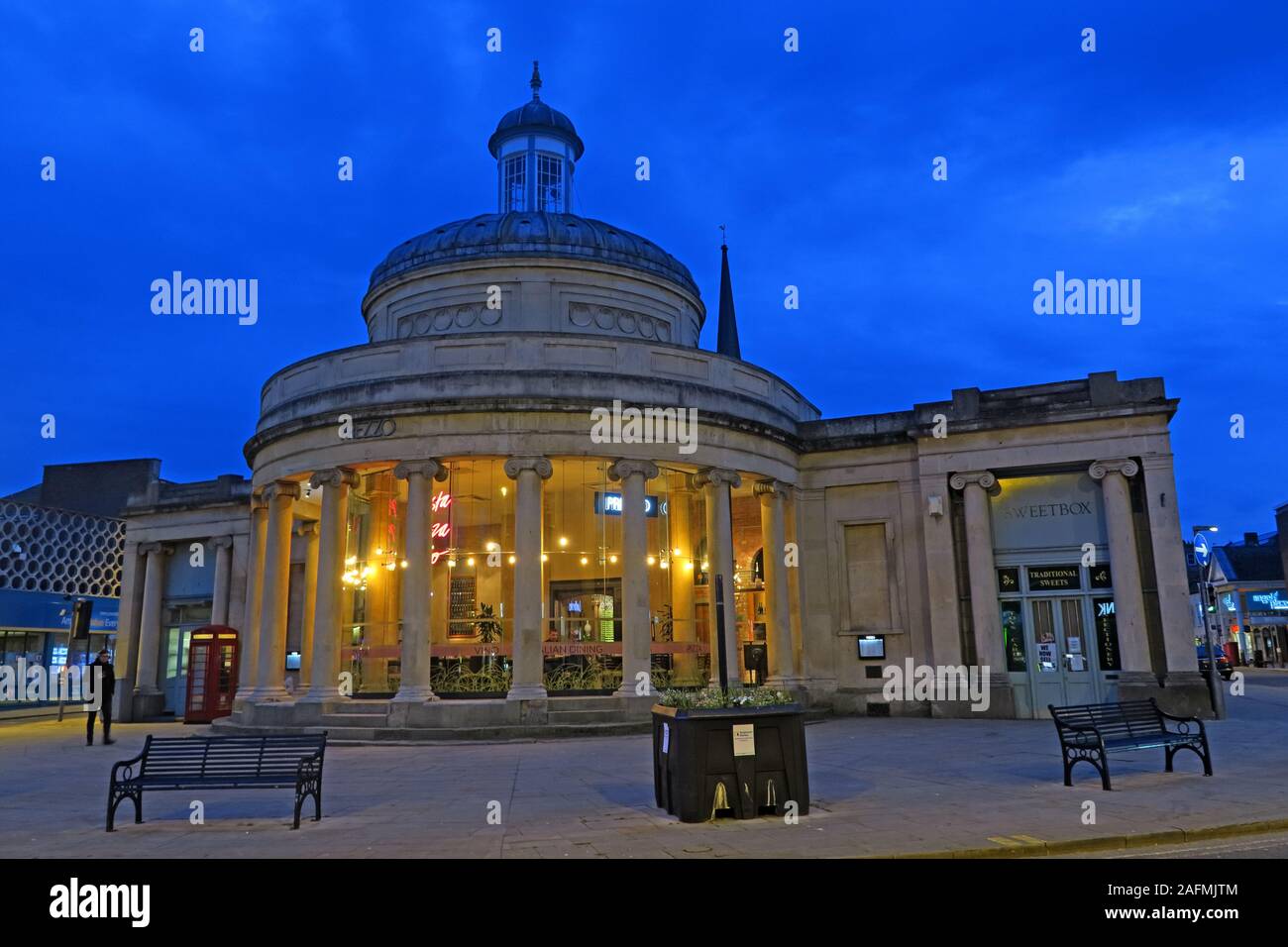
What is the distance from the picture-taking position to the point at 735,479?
24078 mm

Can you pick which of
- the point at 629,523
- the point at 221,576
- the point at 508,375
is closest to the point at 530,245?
the point at 508,375

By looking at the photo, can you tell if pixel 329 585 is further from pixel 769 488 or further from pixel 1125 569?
pixel 1125 569

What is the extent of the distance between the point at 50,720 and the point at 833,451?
98.0 ft

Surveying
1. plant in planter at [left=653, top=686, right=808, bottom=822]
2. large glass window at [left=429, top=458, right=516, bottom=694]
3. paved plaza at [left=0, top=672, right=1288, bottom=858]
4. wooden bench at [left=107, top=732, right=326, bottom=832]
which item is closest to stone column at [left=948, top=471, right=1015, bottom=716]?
paved plaza at [left=0, top=672, right=1288, bottom=858]

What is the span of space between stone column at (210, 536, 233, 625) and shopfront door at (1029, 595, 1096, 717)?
25018 millimetres

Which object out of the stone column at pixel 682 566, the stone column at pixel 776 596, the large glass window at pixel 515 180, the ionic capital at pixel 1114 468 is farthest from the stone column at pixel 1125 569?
the large glass window at pixel 515 180

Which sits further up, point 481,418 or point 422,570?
point 481,418

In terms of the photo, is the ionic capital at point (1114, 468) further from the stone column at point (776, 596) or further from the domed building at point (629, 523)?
the stone column at point (776, 596)

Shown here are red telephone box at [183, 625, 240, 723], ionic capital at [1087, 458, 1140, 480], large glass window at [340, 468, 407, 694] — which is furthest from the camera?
red telephone box at [183, 625, 240, 723]

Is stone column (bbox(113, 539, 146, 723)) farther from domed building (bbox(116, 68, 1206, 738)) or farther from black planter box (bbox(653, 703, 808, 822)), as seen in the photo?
black planter box (bbox(653, 703, 808, 822))

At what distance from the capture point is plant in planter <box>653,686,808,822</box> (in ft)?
34.7

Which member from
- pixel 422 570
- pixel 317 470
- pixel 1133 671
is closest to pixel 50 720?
pixel 317 470

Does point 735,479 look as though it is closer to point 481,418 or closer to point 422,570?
point 481,418

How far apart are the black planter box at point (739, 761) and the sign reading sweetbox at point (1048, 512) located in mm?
16292
